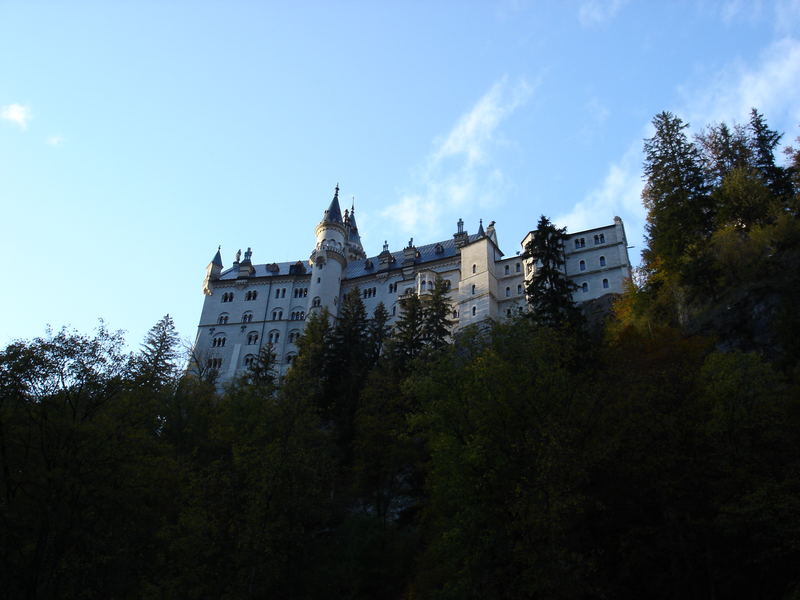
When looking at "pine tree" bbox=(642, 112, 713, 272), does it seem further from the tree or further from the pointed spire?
the pointed spire

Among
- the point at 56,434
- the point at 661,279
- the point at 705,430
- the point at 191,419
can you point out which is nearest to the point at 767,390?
the point at 705,430

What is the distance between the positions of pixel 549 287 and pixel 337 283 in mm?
44528

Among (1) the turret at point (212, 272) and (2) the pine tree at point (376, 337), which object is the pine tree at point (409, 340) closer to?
(2) the pine tree at point (376, 337)

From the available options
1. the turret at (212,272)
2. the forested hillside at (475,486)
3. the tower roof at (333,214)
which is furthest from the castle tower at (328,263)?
the forested hillside at (475,486)

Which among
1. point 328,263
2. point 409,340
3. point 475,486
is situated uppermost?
point 328,263

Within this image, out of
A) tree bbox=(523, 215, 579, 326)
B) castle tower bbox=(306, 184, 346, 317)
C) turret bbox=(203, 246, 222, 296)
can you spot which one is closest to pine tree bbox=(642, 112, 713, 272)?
tree bbox=(523, 215, 579, 326)

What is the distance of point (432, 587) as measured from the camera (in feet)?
76.8

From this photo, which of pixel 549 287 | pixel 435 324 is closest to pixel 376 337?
pixel 435 324

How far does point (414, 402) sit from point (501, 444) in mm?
15004

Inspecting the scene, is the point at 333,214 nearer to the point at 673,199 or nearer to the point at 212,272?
the point at 212,272

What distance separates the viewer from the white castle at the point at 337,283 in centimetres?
6353

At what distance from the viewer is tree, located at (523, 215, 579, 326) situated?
3478 cm

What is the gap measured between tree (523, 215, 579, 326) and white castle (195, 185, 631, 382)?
65.9 ft

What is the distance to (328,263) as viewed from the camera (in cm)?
7975
